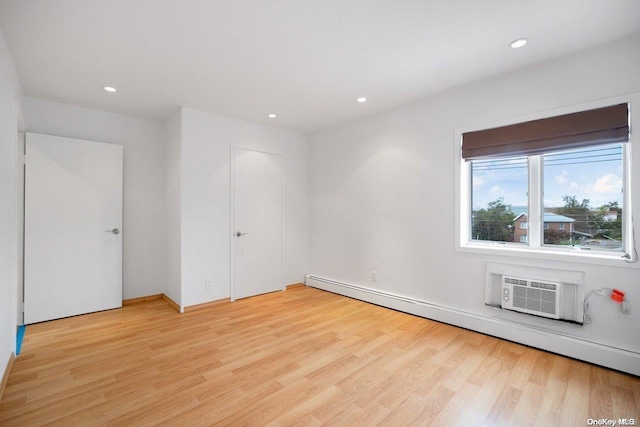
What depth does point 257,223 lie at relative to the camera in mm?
4461

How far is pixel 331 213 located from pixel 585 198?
9.94 feet

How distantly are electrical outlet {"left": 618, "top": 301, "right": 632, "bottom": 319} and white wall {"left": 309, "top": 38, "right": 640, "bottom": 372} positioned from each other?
0.14ft

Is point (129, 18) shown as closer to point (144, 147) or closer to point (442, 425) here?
point (144, 147)

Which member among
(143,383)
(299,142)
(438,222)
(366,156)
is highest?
(299,142)

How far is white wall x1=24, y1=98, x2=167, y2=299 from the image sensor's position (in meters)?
3.86

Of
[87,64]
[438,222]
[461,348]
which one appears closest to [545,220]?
[438,222]

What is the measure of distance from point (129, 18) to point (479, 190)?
350cm

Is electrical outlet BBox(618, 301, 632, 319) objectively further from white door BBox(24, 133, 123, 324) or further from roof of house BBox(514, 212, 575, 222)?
white door BBox(24, 133, 123, 324)

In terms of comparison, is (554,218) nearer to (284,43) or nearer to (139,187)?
(284,43)

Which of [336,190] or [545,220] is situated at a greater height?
[336,190]

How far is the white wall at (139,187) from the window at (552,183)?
4087mm

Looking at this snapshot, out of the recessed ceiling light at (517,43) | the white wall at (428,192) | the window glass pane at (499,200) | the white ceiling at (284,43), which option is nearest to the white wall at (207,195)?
the white ceiling at (284,43)

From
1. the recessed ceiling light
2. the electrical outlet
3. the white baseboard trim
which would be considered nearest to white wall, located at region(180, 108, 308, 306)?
the white baseboard trim

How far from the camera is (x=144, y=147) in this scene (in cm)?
421
